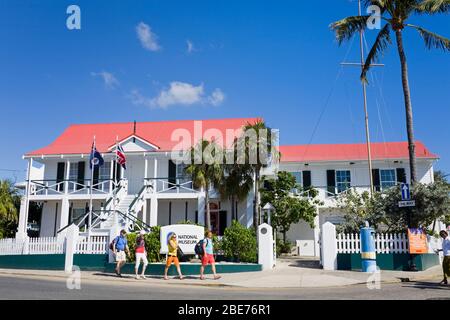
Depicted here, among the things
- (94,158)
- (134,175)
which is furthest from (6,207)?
(94,158)

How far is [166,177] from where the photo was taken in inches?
1033

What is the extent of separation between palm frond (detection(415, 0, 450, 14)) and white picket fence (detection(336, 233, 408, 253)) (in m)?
9.30

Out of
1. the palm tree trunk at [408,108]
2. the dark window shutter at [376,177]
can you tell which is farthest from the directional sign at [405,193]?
the dark window shutter at [376,177]

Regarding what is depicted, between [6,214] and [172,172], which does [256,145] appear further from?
[6,214]

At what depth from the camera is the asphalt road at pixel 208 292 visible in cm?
999

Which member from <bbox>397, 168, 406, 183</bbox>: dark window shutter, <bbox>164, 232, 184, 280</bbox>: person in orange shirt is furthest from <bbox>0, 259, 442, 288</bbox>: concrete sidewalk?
<bbox>397, 168, 406, 183</bbox>: dark window shutter

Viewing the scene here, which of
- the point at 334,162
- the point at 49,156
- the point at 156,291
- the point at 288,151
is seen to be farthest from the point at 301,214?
the point at 49,156

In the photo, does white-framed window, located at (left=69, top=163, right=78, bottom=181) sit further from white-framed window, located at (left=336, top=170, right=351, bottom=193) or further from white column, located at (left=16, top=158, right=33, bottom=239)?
white-framed window, located at (left=336, top=170, right=351, bottom=193)

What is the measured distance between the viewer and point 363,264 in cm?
1534

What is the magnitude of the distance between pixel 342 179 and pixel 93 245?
16.2 meters

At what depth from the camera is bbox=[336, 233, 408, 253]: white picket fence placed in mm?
15914

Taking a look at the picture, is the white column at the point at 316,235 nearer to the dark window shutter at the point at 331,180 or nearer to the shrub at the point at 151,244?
the dark window shutter at the point at 331,180

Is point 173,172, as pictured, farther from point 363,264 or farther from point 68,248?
point 363,264
